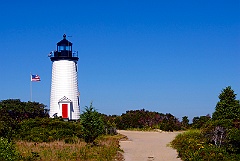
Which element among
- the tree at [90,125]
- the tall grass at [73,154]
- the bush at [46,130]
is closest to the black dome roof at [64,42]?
the bush at [46,130]

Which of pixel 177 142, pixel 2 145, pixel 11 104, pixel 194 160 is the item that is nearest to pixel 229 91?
pixel 177 142

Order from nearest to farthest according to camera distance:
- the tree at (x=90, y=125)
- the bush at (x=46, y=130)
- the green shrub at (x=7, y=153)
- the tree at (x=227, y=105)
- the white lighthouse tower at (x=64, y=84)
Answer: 1. the green shrub at (x=7, y=153)
2. the tree at (x=90, y=125)
3. the bush at (x=46, y=130)
4. the tree at (x=227, y=105)
5. the white lighthouse tower at (x=64, y=84)

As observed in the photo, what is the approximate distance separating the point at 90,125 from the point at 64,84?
16279 millimetres

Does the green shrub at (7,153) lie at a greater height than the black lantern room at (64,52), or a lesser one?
lesser

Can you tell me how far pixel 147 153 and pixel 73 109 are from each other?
1958 centimetres

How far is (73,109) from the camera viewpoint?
4012 centimetres

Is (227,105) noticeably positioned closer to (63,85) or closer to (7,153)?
(7,153)

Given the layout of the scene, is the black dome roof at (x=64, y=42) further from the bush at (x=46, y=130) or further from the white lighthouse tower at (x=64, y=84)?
the bush at (x=46, y=130)

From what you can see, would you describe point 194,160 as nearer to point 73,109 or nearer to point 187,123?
point 73,109

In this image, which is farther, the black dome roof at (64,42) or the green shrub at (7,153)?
the black dome roof at (64,42)

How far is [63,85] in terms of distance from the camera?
3959cm

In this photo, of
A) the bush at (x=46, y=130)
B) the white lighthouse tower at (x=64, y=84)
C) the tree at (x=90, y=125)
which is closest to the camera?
the tree at (x=90, y=125)

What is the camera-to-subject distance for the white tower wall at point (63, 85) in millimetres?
39594

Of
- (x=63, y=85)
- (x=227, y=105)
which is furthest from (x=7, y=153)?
(x=63, y=85)
